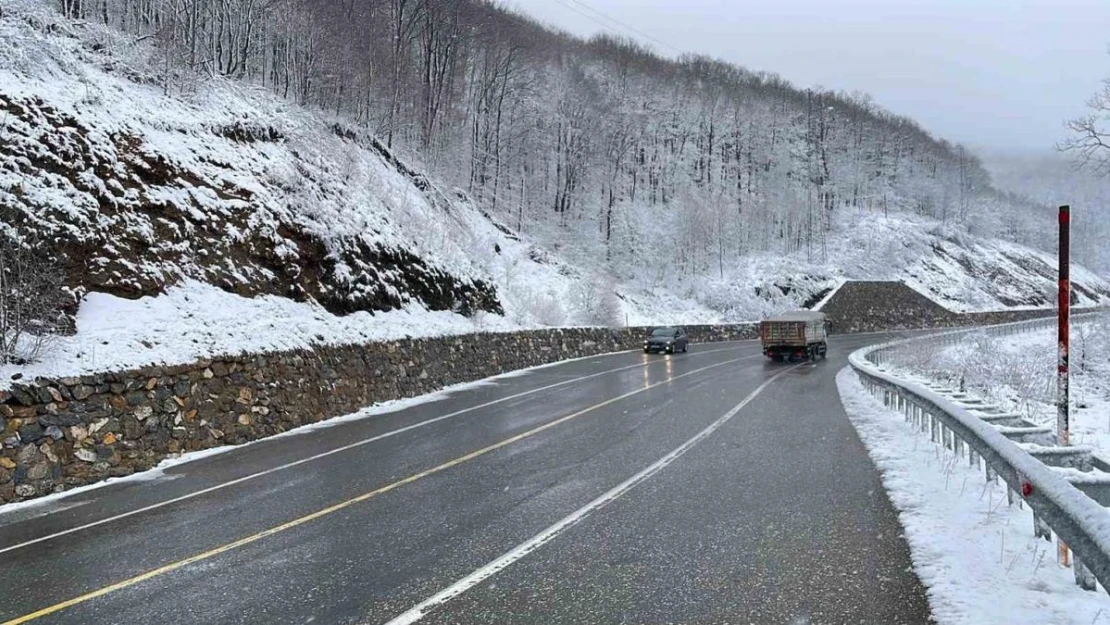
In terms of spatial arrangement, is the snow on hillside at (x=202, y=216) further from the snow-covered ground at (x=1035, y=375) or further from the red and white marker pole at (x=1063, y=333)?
the snow-covered ground at (x=1035, y=375)

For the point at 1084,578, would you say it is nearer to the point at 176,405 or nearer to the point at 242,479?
the point at 242,479

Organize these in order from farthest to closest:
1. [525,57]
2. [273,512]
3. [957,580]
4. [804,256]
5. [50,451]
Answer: [804,256], [525,57], [50,451], [273,512], [957,580]

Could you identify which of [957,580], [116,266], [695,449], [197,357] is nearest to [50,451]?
[197,357]

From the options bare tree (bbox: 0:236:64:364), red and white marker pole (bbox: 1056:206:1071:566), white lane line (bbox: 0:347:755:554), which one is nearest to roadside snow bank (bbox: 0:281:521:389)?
bare tree (bbox: 0:236:64:364)

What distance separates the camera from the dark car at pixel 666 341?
39.7 meters

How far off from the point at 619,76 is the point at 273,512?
112 m

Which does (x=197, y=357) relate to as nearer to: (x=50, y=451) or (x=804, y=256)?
(x=50, y=451)

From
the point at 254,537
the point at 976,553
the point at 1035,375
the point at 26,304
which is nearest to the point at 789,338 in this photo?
the point at 1035,375

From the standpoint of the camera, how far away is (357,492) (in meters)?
8.59

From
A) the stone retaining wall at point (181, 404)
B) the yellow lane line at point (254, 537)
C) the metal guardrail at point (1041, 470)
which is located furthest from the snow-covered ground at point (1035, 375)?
the stone retaining wall at point (181, 404)

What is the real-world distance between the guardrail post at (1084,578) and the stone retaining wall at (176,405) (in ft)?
36.7

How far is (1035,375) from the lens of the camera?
26.6m

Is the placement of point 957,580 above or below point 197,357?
below

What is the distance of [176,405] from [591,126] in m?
74.2
